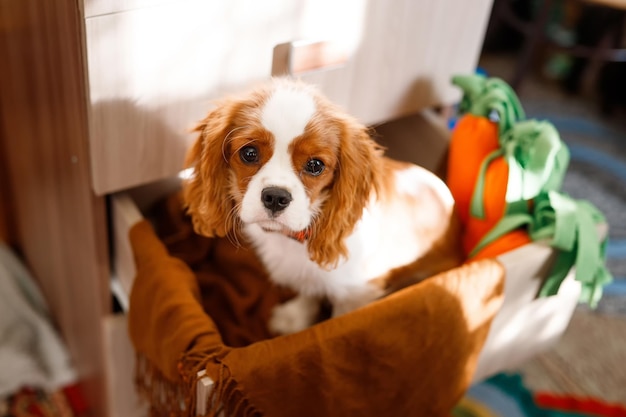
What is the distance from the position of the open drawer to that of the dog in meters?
0.12

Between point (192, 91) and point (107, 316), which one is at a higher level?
point (192, 91)

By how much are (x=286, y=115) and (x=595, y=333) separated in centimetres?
114

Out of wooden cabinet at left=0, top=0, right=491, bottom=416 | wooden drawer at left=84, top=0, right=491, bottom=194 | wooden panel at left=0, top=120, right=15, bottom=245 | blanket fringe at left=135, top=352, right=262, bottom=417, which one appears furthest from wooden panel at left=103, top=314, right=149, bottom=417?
wooden panel at left=0, top=120, right=15, bottom=245

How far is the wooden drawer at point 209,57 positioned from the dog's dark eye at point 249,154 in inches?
6.7

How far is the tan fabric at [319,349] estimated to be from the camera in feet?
2.91

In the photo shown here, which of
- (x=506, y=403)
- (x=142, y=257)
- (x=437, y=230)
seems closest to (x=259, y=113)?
(x=142, y=257)

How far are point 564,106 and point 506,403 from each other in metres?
1.20

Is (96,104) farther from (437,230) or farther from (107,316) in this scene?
(437,230)

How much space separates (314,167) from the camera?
890mm

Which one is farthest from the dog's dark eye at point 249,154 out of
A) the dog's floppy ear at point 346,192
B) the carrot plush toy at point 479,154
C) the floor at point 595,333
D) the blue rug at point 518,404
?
the floor at point 595,333

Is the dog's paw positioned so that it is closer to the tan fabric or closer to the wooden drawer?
the tan fabric

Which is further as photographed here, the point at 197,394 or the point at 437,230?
the point at 437,230

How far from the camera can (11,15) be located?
1.13m

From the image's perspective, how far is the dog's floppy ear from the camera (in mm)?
912
